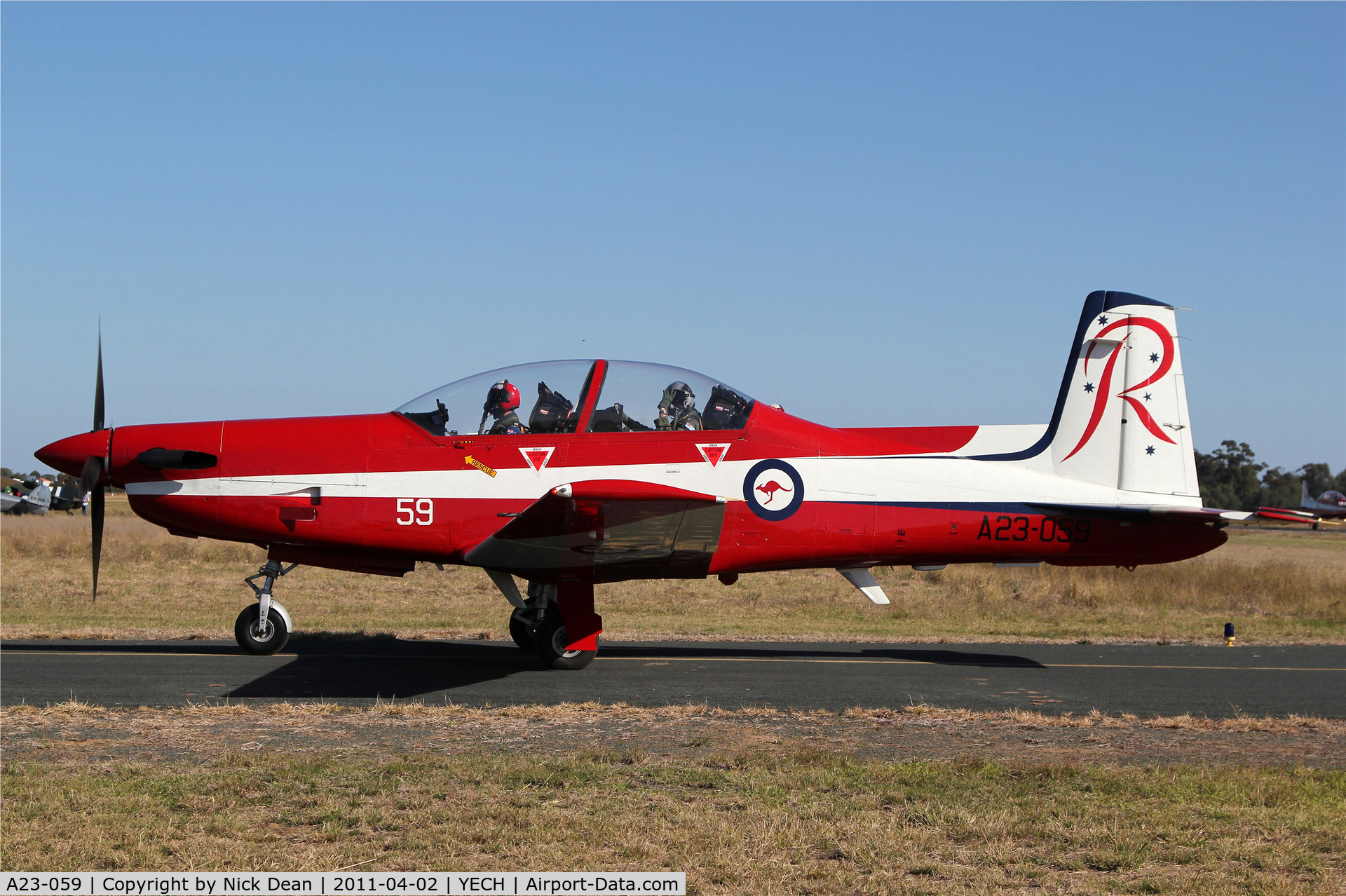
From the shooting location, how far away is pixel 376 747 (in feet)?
22.2

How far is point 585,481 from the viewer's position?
9109mm

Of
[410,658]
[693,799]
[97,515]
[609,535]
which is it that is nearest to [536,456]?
[609,535]

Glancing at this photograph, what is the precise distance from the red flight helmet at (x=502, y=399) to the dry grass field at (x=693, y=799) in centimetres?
297

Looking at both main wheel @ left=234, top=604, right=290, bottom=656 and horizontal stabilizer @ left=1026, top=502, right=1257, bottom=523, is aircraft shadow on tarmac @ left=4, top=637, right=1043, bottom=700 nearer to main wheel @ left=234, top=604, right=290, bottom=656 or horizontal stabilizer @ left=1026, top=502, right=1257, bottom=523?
main wheel @ left=234, top=604, right=290, bottom=656

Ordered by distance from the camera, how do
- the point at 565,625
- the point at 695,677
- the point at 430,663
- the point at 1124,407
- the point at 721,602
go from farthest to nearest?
the point at 721,602
the point at 1124,407
the point at 430,663
the point at 565,625
the point at 695,677

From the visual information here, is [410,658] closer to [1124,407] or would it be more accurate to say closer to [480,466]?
[480,466]

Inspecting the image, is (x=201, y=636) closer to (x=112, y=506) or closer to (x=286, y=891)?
(x=286, y=891)

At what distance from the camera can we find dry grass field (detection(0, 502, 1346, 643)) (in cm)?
1442

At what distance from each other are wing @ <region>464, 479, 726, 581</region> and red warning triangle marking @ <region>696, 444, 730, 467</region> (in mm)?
822

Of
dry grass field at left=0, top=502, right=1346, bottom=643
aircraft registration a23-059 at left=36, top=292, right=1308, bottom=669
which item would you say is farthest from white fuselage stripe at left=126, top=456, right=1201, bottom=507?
dry grass field at left=0, top=502, right=1346, bottom=643

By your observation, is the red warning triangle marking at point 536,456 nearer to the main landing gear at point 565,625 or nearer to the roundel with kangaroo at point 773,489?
the main landing gear at point 565,625

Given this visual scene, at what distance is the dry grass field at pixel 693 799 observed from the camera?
4.52 m

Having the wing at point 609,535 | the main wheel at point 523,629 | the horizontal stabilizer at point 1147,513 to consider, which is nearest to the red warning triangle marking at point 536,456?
the wing at point 609,535

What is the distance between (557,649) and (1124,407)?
645cm
